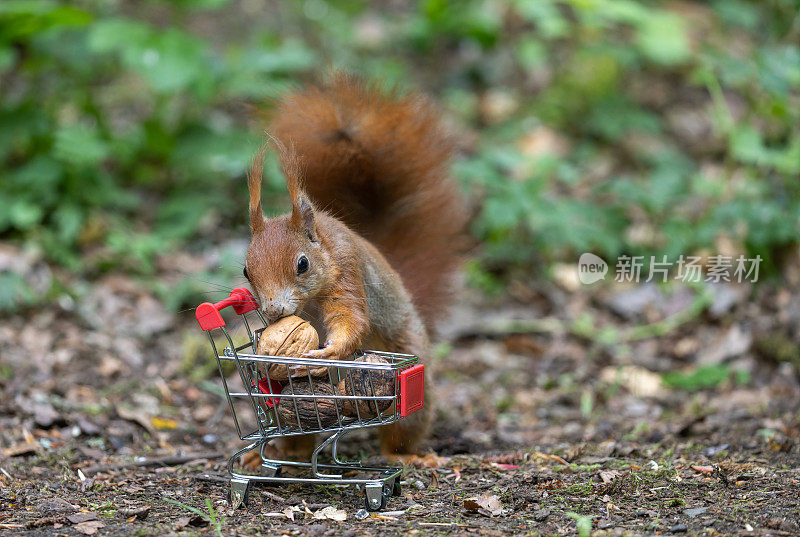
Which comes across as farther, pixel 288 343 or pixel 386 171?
pixel 386 171

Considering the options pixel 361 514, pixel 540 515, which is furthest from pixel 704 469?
pixel 361 514

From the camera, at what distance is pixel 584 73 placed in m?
6.89

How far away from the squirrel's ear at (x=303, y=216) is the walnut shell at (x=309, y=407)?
52 centimetres

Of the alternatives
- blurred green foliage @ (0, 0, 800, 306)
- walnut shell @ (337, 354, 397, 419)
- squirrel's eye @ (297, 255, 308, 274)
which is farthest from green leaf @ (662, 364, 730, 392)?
squirrel's eye @ (297, 255, 308, 274)

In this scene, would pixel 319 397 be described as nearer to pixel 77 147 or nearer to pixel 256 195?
pixel 256 195

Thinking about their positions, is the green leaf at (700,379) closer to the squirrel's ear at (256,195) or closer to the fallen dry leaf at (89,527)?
the squirrel's ear at (256,195)

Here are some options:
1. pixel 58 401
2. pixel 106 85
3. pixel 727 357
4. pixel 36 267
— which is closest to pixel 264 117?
pixel 58 401

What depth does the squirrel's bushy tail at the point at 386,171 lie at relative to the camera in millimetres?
3369

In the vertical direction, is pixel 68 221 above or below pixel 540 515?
above

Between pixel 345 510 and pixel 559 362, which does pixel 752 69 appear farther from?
pixel 345 510

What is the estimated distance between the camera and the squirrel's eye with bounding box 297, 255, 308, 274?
106 inches

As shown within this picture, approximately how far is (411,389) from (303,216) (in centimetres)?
71

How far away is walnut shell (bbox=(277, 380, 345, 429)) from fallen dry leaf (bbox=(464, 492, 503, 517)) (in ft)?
1.65

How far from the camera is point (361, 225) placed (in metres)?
3.56
